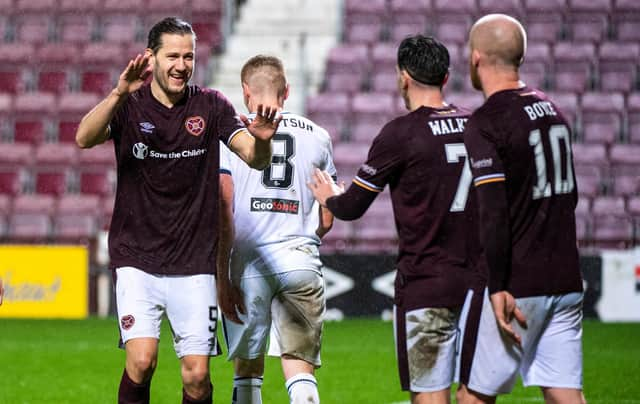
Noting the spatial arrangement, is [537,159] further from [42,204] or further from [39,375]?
[42,204]

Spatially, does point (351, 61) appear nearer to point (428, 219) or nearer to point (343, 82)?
point (343, 82)

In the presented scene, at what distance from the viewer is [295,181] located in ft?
18.4

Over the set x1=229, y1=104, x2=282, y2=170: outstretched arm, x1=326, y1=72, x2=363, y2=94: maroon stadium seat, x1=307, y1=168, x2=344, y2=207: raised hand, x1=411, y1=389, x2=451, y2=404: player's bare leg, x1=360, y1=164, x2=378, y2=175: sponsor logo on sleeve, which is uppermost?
x1=326, y1=72, x2=363, y2=94: maroon stadium seat

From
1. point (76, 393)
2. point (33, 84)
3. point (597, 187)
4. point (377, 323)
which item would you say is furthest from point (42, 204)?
point (76, 393)

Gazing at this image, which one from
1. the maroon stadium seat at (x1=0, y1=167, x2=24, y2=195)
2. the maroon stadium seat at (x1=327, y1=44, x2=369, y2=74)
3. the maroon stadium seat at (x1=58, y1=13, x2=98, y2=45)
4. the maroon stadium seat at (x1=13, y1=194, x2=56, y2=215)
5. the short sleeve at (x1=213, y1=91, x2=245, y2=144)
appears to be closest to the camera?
the short sleeve at (x1=213, y1=91, x2=245, y2=144)

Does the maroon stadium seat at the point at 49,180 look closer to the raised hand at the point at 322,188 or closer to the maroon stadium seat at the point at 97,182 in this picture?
the maroon stadium seat at the point at 97,182

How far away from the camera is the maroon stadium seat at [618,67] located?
17625mm

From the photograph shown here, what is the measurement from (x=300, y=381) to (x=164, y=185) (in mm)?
1132

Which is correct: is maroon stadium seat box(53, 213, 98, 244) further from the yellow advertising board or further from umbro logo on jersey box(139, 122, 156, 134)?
umbro logo on jersey box(139, 122, 156, 134)

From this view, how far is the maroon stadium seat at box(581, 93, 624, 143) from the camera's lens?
17.1 m

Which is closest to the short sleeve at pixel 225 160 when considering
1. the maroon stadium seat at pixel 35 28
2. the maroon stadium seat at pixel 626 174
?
the maroon stadium seat at pixel 626 174

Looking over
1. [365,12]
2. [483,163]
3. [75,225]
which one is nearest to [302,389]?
[483,163]

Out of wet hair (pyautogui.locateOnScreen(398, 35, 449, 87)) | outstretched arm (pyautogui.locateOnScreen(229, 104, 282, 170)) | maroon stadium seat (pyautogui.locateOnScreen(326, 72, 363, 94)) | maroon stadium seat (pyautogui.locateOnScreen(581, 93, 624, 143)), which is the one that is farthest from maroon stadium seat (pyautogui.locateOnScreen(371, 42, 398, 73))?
wet hair (pyautogui.locateOnScreen(398, 35, 449, 87))

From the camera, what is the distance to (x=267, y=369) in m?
9.66
